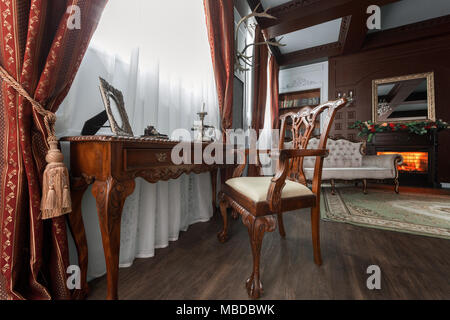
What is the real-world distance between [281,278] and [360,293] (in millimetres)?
372

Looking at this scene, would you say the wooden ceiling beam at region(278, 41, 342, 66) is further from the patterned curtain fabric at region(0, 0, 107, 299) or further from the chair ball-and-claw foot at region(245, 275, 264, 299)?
the chair ball-and-claw foot at region(245, 275, 264, 299)

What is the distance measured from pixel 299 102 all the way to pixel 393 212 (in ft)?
11.8

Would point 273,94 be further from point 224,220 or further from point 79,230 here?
point 79,230

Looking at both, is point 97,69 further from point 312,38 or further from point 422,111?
point 422,111

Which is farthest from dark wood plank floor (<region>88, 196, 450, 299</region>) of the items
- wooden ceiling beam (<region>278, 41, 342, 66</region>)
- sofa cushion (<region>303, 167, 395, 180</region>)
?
wooden ceiling beam (<region>278, 41, 342, 66</region>)

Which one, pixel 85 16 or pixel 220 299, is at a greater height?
pixel 85 16

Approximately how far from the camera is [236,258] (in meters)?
1.23

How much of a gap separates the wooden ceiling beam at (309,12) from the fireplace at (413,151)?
2593 mm

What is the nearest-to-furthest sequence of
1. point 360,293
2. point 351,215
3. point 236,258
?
point 360,293
point 236,258
point 351,215

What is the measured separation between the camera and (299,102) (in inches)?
200

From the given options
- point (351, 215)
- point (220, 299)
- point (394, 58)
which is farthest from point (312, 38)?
point (220, 299)

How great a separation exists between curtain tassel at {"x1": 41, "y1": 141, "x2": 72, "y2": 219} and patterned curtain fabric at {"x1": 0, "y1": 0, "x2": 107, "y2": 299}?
72 mm

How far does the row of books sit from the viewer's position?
4.98 meters

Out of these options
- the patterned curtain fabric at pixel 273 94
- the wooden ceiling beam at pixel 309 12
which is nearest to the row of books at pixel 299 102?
the patterned curtain fabric at pixel 273 94
